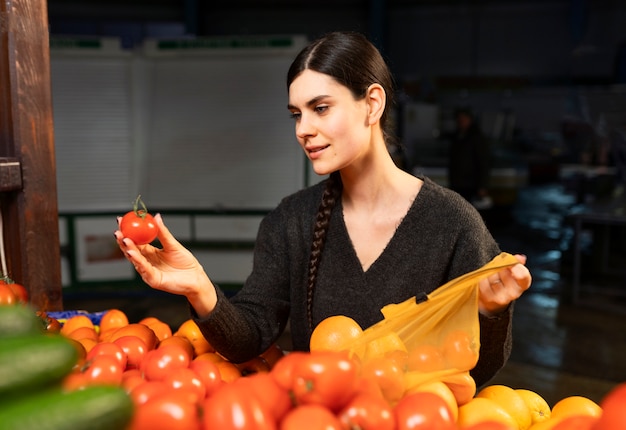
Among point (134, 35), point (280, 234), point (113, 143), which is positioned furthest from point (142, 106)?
point (134, 35)

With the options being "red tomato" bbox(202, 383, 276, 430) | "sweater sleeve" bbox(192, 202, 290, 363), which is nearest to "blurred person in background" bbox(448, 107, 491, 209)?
"sweater sleeve" bbox(192, 202, 290, 363)

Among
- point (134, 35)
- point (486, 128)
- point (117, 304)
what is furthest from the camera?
point (486, 128)

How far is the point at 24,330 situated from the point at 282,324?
0.92 metres

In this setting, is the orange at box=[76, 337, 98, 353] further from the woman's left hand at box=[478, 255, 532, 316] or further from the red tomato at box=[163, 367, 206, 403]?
the woman's left hand at box=[478, 255, 532, 316]

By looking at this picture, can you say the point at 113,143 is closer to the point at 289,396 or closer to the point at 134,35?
the point at 289,396

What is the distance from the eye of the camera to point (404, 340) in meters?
1.21

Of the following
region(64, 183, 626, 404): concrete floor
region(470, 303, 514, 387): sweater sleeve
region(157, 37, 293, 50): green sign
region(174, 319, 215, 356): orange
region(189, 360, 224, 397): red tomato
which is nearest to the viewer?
region(189, 360, 224, 397): red tomato

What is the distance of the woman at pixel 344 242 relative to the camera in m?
1.39

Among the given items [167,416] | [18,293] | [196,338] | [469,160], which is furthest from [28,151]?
[469,160]

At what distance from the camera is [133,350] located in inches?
51.8

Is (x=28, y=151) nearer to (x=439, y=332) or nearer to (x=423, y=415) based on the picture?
(x=439, y=332)

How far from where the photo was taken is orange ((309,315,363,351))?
122 centimetres

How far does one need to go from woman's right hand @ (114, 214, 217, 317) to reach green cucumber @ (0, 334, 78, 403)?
0.49 meters

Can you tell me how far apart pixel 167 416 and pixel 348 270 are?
909 millimetres
